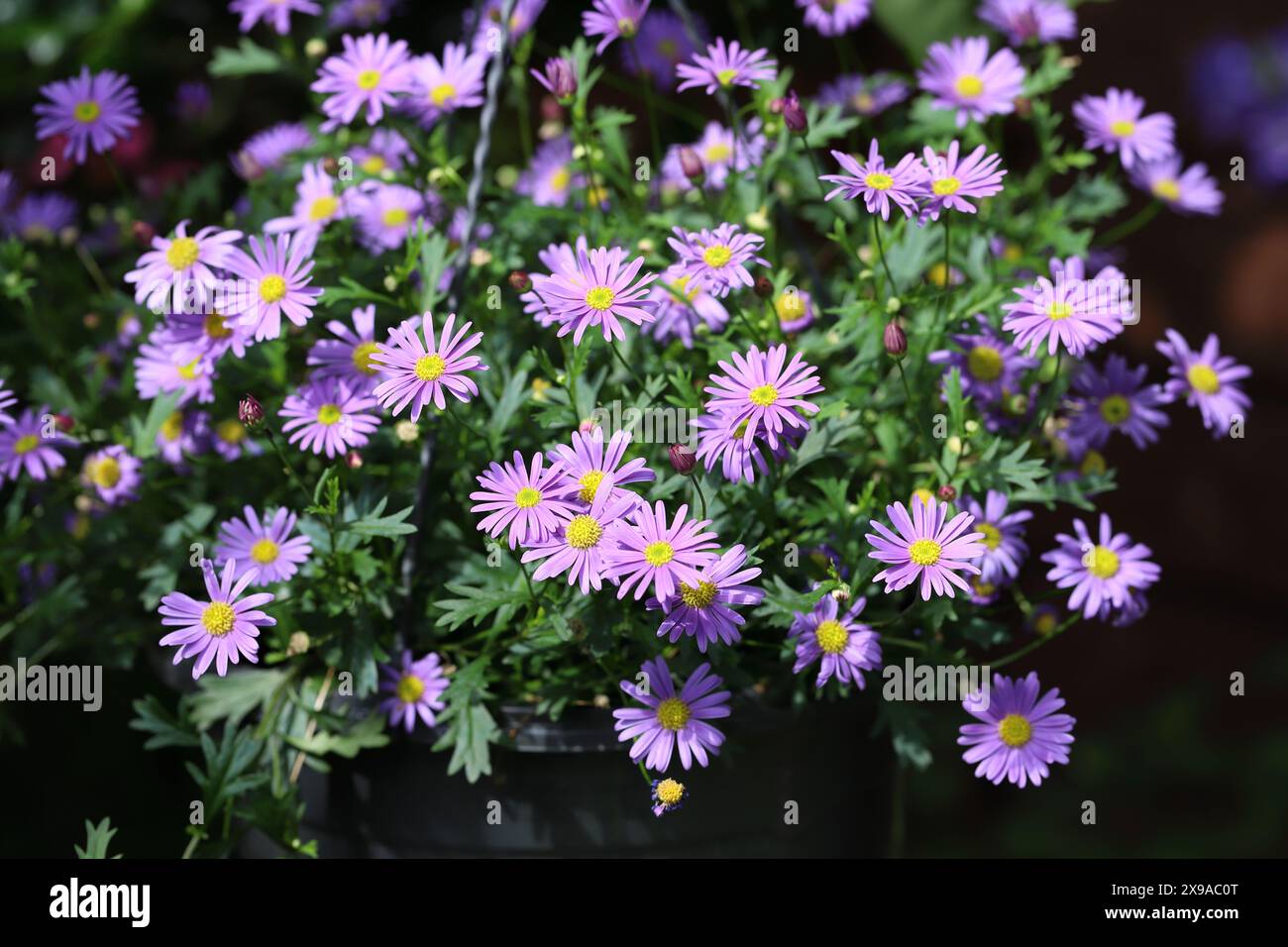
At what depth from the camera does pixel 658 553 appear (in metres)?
0.75

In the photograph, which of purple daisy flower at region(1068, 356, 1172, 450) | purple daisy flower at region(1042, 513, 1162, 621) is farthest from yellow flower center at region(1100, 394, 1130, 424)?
purple daisy flower at region(1042, 513, 1162, 621)

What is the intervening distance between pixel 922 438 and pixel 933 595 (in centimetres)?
12

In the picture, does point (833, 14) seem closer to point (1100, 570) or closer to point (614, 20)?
point (614, 20)

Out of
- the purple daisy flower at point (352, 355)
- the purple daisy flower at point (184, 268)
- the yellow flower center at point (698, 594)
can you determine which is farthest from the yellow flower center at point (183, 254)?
the yellow flower center at point (698, 594)

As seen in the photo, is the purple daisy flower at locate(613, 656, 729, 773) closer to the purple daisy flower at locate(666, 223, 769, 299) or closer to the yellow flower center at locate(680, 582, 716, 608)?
the yellow flower center at locate(680, 582, 716, 608)

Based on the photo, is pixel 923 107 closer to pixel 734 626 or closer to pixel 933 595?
pixel 933 595

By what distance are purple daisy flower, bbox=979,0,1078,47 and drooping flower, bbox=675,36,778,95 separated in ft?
0.91

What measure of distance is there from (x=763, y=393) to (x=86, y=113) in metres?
0.63

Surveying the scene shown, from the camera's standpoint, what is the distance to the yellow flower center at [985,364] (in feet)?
3.21

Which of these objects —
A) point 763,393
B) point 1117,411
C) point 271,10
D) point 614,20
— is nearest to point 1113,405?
point 1117,411

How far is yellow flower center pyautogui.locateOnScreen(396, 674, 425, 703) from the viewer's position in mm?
919

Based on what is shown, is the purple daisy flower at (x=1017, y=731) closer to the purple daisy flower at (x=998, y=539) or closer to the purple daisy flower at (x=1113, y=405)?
the purple daisy flower at (x=998, y=539)

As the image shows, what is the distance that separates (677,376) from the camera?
87 centimetres
